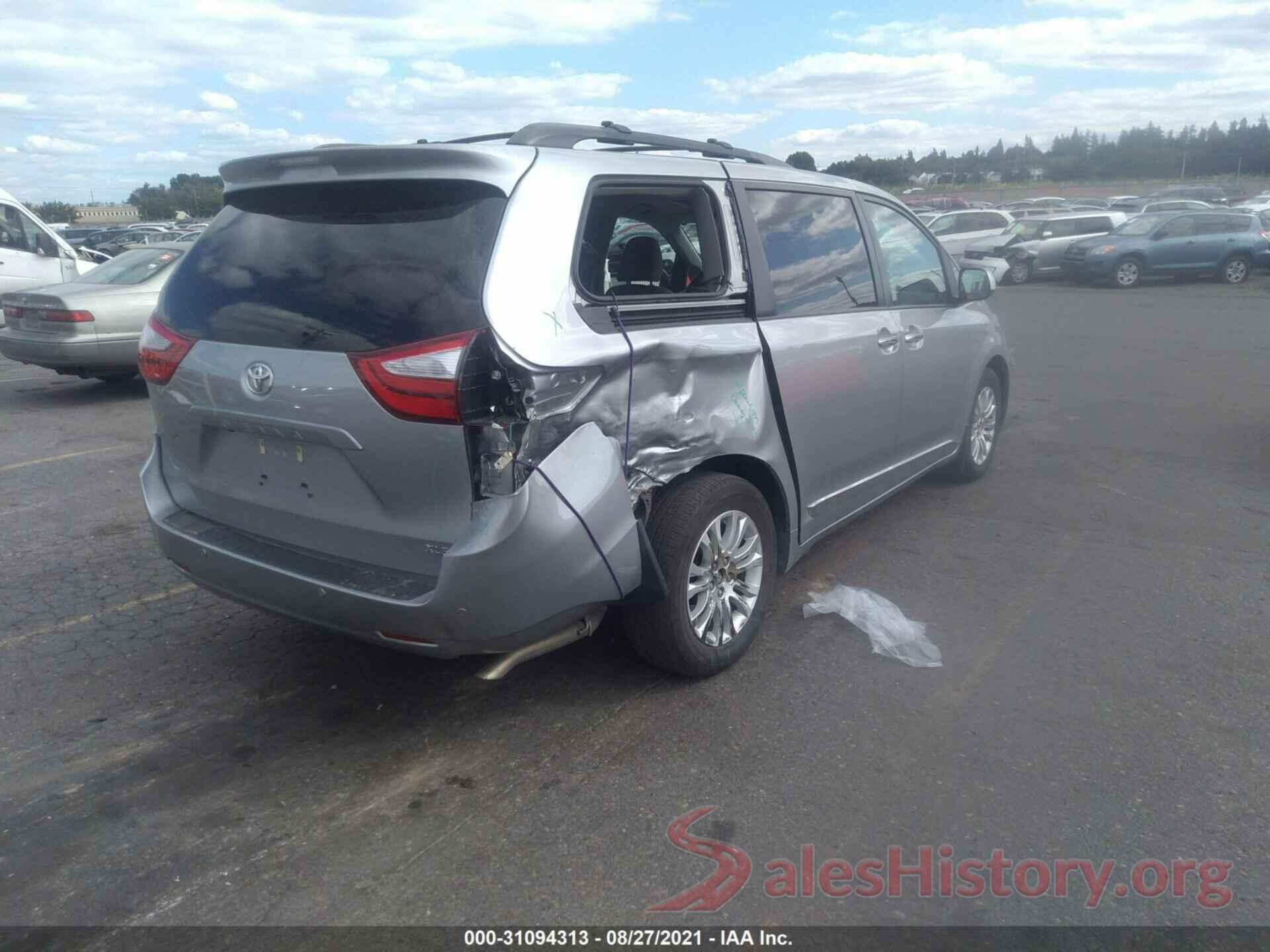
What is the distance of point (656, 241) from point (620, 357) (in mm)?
1042

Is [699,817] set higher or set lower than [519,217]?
lower

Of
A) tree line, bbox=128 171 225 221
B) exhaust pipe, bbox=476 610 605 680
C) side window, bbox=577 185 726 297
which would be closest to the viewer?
exhaust pipe, bbox=476 610 605 680

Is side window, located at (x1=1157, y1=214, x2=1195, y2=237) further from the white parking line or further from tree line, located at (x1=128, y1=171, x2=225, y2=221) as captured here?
tree line, located at (x1=128, y1=171, x2=225, y2=221)

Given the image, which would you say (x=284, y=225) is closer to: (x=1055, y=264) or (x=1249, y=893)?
(x=1249, y=893)

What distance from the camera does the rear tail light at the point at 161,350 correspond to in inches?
138

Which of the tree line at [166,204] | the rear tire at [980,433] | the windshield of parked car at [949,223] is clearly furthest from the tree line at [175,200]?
the rear tire at [980,433]

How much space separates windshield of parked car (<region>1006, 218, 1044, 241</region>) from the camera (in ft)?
79.4

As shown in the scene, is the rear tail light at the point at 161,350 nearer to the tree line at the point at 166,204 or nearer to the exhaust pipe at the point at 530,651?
the exhaust pipe at the point at 530,651

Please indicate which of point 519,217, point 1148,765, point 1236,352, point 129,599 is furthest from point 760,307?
point 1236,352

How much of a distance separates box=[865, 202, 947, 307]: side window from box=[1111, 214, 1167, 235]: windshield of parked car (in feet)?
63.2

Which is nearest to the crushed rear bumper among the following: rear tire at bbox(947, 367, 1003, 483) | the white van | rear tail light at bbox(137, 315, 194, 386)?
rear tail light at bbox(137, 315, 194, 386)

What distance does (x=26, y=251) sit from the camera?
13180 millimetres
